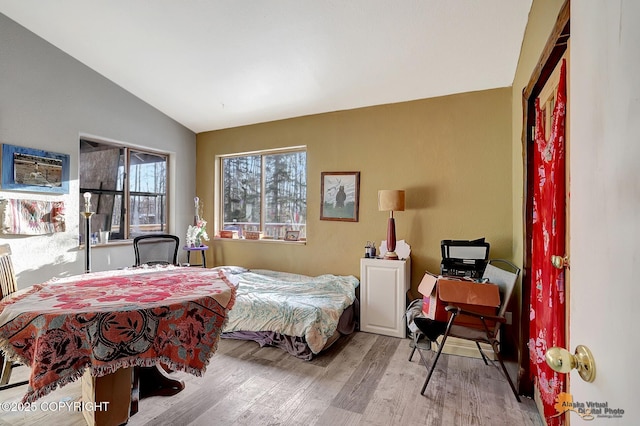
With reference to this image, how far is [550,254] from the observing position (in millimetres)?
1474

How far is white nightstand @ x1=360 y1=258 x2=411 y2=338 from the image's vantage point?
121 inches

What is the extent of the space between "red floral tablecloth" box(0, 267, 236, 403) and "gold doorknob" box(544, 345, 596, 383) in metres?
1.49

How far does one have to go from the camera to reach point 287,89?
3.47m

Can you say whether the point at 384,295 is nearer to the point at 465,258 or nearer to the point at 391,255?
the point at 391,255

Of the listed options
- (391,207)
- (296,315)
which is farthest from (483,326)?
(296,315)

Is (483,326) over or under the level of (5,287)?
under

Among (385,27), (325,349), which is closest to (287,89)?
(385,27)

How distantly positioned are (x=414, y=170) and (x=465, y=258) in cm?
113

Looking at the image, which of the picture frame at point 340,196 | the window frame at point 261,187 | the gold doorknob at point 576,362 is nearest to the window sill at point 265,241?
the window frame at point 261,187

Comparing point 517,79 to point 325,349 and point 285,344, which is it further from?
point 285,344

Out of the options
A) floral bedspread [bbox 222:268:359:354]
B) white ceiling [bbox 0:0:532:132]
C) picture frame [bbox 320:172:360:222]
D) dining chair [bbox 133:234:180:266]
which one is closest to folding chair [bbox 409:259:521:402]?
floral bedspread [bbox 222:268:359:354]

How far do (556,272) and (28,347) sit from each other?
7.89ft

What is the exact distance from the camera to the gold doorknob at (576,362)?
561mm

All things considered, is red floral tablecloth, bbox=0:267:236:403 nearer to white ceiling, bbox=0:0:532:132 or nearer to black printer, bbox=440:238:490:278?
black printer, bbox=440:238:490:278
